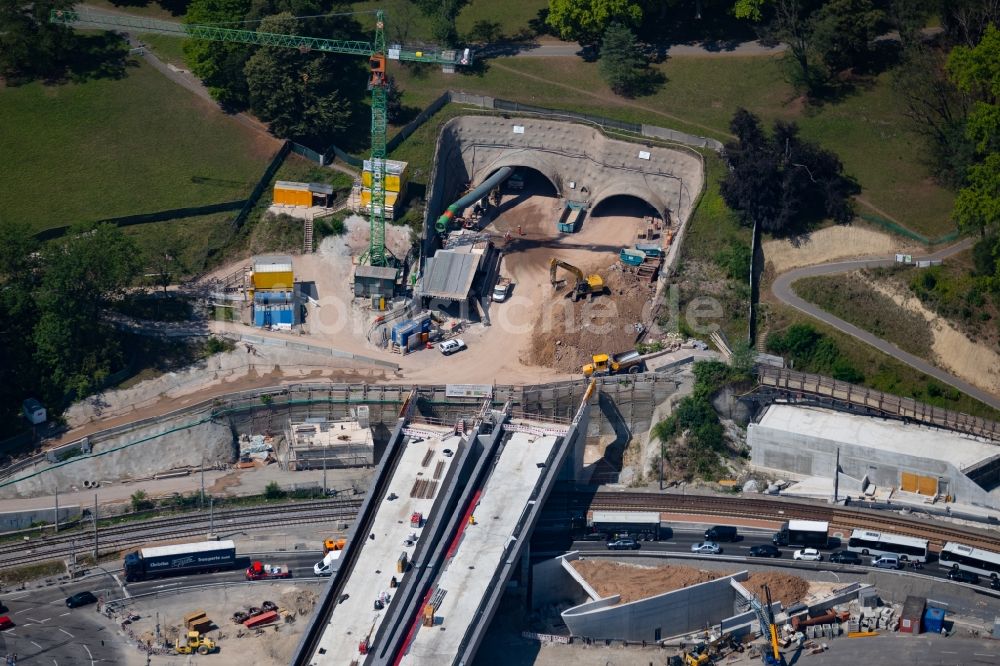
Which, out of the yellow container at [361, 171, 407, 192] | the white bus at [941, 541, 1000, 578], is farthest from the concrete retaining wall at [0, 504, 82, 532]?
the white bus at [941, 541, 1000, 578]

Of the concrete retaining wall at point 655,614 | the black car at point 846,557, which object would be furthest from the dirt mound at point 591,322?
Answer: the black car at point 846,557

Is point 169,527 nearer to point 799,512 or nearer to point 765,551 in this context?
point 765,551

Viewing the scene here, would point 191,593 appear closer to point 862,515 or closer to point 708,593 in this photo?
point 708,593

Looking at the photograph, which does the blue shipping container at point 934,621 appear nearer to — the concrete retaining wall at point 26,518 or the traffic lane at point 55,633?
the traffic lane at point 55,633

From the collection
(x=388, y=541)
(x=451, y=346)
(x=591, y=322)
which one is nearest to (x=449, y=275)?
(x=451, y=346)

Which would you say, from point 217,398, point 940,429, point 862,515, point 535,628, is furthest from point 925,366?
point 217,398

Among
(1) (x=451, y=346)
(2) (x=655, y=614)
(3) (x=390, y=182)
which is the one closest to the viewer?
(2) (x=655, y=614)

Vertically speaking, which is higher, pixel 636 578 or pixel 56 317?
pixel 56 317
